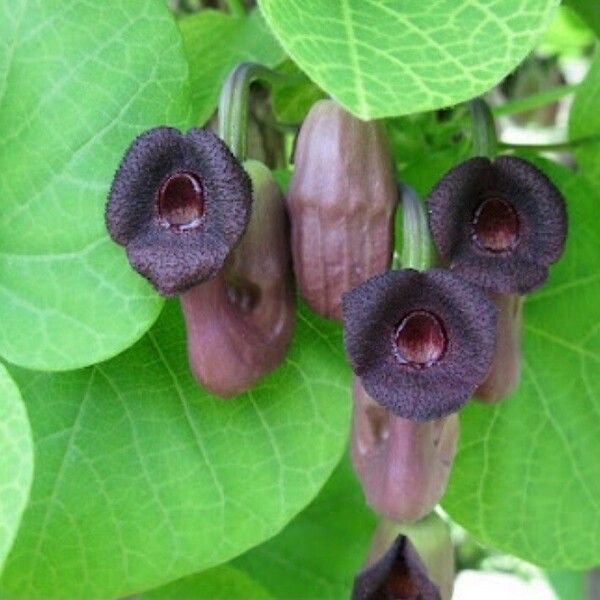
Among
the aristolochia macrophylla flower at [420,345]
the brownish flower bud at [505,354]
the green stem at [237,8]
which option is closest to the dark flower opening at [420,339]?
the aristolochia macrophylla flower at [420,345]

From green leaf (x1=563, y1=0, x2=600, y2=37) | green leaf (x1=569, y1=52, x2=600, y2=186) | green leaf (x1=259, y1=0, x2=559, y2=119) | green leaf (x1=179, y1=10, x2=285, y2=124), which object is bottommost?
green leaf (x1=569, y1=52, x2=600, y2=186)

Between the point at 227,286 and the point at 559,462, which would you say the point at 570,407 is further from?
the point at 227,286

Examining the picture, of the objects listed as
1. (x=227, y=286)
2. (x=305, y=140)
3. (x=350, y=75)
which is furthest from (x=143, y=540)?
(x=350, y=75)

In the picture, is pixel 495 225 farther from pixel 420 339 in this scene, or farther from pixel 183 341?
pixel 183 341

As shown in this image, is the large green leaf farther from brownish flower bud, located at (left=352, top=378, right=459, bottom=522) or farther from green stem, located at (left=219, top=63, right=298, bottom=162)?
green stem, located at (left=219, top=63, right=298, bottom=162)

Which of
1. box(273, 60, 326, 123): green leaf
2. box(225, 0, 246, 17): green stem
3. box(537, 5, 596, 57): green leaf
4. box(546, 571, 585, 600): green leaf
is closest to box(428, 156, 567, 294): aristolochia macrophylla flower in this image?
box(273, 60, 326, 123): green leaf

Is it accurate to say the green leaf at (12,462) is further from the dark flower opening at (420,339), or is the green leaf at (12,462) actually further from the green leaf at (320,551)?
the green leaf at (320,551)
